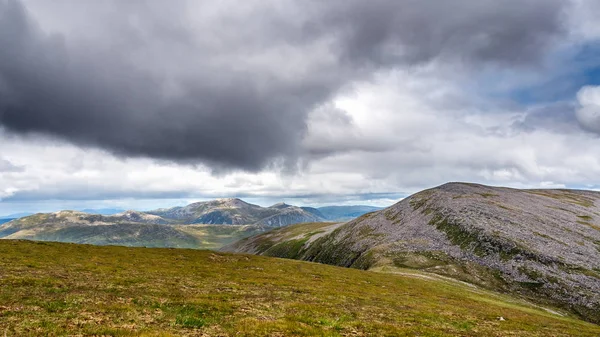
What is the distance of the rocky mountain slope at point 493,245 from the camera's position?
259ft

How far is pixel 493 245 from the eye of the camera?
97.4 meters

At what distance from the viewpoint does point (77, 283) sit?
32.0 metres

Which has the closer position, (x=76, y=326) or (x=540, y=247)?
(x=76, y=326)

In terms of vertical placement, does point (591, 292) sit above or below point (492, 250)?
below

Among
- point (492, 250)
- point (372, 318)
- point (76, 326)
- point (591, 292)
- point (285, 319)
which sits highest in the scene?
point (76, 326)

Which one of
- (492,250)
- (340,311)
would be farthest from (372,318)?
(492,250)

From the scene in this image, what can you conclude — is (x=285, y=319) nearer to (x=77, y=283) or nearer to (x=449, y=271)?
(x=77, y=283)

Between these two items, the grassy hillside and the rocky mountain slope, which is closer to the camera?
the grassy hillside

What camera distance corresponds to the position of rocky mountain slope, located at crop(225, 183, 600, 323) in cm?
7900

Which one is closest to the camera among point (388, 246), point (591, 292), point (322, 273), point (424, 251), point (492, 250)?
point (322, 273)

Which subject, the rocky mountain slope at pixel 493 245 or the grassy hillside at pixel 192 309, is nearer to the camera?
the grassy hillside at pixel 192 309

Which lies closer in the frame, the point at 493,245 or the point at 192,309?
the point at 192,309

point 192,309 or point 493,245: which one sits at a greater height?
point 192,309

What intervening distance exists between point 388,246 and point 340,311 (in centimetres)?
8994
